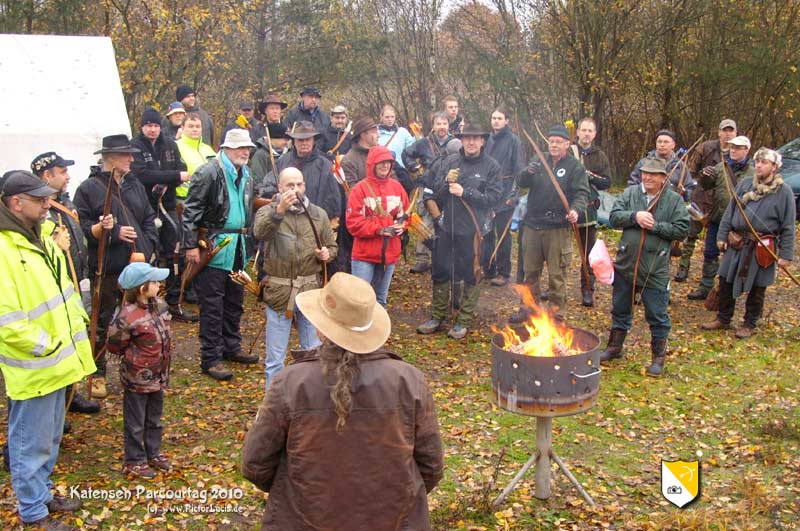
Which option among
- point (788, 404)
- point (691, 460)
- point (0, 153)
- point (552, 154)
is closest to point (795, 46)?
point (552, 154)

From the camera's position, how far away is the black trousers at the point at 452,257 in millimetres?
7730

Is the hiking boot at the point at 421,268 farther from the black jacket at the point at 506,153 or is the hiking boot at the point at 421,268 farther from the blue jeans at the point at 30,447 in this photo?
the blue jeans at the point at 30,447

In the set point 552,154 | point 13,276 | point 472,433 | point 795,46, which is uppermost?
point 795,46

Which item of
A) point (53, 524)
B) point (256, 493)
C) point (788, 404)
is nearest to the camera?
point (53, 524)

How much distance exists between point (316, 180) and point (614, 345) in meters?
3.38

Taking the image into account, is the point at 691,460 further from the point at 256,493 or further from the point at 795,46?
the point at 795,46

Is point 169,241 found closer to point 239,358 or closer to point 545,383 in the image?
point 239,358

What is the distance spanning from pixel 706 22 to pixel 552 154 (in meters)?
10.1

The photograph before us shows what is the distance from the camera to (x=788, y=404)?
6.11m

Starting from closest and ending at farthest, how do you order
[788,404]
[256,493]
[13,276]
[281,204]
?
1. [13,276]
2. [256,493]
3. [281,204]
4. [788,404]

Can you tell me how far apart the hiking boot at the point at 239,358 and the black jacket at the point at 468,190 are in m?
2.46

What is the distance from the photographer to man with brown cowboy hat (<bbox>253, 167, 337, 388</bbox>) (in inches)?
217

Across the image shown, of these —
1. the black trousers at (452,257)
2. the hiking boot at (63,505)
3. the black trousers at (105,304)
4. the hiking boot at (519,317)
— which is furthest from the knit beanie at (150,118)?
the hiking boot at (519,317)

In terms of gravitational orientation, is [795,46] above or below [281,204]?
above
